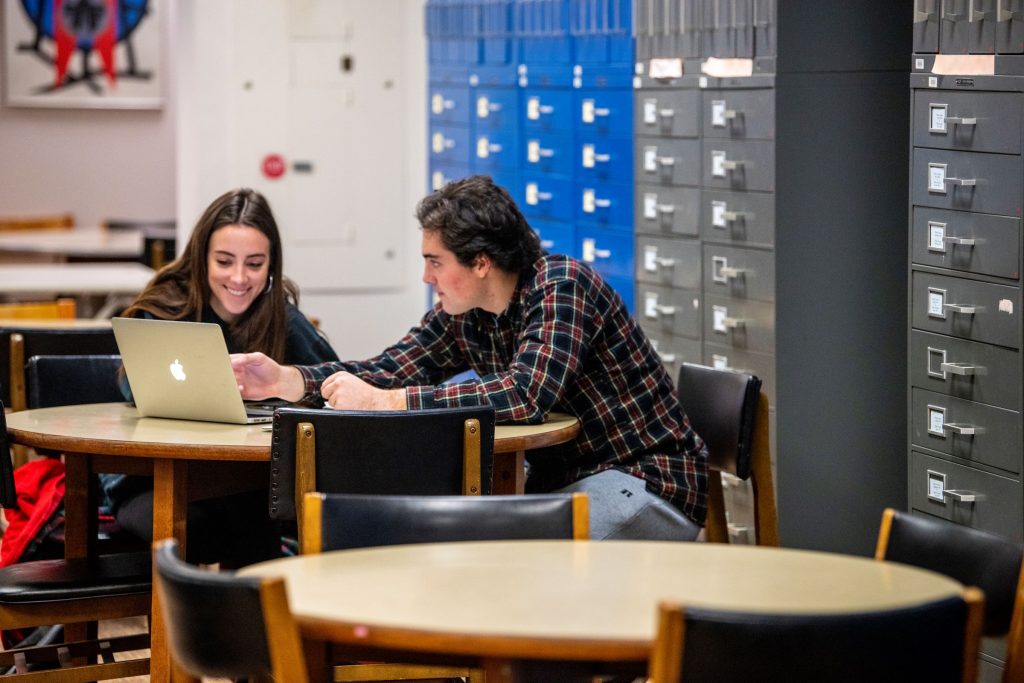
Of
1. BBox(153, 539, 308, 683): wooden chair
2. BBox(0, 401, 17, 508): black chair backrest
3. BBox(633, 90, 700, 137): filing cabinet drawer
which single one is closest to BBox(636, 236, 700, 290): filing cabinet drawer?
BBox(633, 90, 700, 137): filing cabinet drawer

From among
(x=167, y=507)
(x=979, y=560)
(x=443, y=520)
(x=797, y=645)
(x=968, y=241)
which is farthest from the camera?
(x=968, y=241)

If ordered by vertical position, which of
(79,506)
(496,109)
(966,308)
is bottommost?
(79,506)

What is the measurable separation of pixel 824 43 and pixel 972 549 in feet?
8.55

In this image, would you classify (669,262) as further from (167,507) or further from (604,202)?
(167,507)

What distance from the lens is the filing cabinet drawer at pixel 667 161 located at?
4.74 meters

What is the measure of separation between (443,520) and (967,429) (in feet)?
5.83

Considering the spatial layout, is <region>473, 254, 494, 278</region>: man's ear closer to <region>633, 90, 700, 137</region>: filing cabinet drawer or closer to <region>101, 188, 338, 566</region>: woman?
<region>101, 188, 338, 566</region>: woman

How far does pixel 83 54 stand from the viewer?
10398mm

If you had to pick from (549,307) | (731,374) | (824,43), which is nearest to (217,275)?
(549,307)

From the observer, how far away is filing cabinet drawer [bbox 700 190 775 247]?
4.41 meters

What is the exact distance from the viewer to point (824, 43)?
4430 millimetres

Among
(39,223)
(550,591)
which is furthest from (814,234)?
(39,223)

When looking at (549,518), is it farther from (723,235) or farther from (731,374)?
(723,235)

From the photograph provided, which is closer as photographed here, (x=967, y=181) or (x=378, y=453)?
(x=378, y=453)
